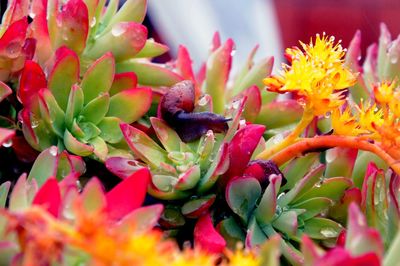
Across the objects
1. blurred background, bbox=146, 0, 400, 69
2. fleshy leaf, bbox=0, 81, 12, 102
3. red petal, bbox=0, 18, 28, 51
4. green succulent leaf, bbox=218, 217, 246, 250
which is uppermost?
red petal, bbox=0, 18, 28, 51

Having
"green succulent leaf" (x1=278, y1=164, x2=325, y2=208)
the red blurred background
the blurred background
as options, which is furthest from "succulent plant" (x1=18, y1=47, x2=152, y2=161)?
the red blurred background

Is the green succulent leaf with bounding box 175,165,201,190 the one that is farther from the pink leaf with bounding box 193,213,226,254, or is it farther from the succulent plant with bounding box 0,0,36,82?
the succulent plant with bounding box 0,0,36,82

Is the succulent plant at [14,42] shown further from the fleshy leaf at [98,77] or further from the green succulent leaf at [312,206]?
the green succulent leaf at [312,206]

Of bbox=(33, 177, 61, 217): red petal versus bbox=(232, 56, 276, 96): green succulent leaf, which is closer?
bbox=(33, 177, 61, 217): red petal

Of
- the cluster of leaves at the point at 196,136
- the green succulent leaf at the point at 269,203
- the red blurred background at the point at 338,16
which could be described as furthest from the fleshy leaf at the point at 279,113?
the red blurred background at the point at 338,16

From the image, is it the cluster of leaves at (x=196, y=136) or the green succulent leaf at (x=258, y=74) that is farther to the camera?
the green succulent leaf at (x=258, y=74)

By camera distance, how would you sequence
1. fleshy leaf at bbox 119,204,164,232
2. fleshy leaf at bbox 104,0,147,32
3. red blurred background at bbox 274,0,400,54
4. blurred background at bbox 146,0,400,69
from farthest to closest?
red blurred background at bbox 274,0,400,54
blurred background at bbox 146,0,400,69
fleshy leaf at bbox 104,0,147,32
fleshy leaf at bbox 119,204,164,232

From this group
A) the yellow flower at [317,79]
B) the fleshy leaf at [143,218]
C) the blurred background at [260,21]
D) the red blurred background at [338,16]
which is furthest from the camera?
the red blurred background at [338,16]
